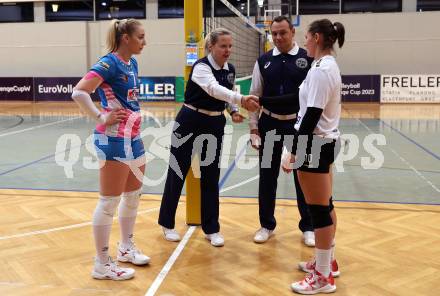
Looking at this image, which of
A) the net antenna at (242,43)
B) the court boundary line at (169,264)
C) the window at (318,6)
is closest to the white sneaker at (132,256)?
the court boundary line at (169,264)

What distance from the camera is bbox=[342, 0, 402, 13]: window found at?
61.1 ft

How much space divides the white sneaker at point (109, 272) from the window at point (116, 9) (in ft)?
61.3

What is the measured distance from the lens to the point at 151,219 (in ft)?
14.7

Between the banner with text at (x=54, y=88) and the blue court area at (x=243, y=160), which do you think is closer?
the blue court area at (x=243, y=160)

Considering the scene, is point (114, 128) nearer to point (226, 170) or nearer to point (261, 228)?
point (261, 228)

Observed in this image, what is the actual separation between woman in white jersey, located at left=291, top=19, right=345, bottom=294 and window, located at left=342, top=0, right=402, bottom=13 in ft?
57.0

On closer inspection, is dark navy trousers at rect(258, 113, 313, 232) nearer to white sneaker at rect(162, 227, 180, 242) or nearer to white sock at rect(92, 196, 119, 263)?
white sneaker at rect(162, 227, 180, 242)

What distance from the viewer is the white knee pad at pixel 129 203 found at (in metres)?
3.36

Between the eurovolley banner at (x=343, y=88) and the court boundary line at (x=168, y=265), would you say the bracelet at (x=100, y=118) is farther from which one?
the eurovolley banner at (x=343, y=88)

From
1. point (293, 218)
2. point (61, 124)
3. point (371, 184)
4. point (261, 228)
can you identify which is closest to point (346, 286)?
point (261, 228)

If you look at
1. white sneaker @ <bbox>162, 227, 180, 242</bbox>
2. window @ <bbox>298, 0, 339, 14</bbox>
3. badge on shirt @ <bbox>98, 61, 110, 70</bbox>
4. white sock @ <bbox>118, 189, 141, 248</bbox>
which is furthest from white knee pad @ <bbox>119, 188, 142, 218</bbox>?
window @ <bbox>298, 0, 339, 14</bbox>

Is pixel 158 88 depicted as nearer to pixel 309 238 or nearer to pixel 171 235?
pixel 171 235

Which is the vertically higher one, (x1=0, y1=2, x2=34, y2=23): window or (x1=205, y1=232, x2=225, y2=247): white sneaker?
(x1=0, y1=2, x2=34, y2=23): window

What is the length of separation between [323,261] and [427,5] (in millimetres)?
18045
